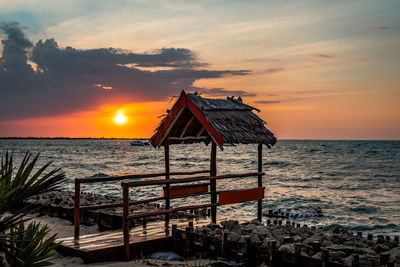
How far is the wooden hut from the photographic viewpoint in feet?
35.7

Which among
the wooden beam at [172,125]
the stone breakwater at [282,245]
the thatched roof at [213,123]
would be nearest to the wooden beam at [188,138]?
the thatched roof at [213,123]

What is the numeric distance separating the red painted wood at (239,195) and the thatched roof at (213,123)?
4.85ft

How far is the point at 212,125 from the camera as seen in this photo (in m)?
10.6

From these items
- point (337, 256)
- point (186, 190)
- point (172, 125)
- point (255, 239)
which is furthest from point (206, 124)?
point (337, 256)

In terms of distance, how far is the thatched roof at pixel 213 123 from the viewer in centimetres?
1085

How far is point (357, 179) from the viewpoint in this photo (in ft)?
→ 155

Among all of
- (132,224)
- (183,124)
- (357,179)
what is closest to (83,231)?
(132,224)

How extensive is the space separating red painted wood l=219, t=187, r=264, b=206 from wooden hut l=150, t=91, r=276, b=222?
0.15 meters

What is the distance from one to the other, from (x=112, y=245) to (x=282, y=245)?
12.6ft

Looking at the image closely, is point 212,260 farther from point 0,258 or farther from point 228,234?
point 0,258

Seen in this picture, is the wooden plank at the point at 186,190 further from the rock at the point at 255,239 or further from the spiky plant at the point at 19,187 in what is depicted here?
the spiky plant at the point at 19,187

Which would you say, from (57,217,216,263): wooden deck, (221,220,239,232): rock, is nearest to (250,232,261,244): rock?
(221,220,239,232): rock

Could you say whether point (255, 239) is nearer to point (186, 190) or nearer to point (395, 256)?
point (395, 256)

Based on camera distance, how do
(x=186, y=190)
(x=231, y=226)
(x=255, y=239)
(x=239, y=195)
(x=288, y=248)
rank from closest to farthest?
(x=288, y=248)
(x=255, y=239)
(x=231, y=226)
(x=239, y=195)
(x=186, y=190)
